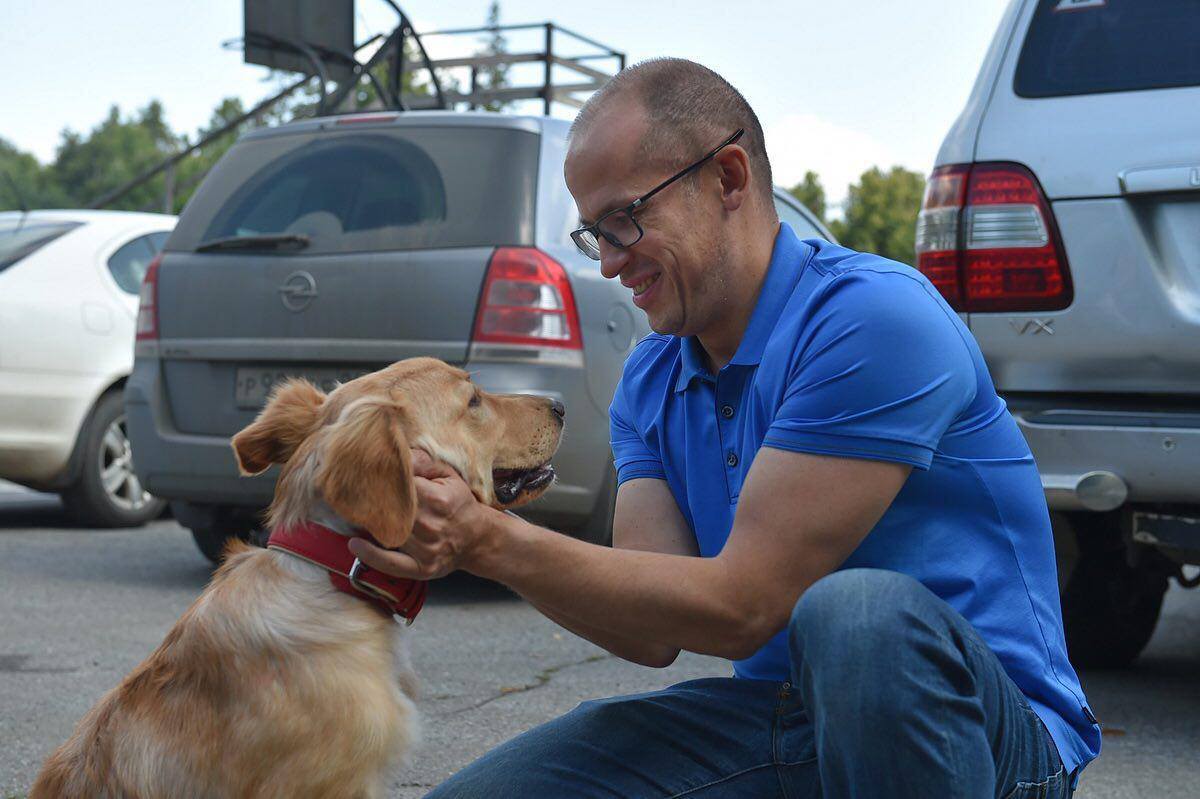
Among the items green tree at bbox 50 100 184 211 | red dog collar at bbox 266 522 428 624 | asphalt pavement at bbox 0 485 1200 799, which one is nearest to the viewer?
red dog collar at bbox 266 522 428 624

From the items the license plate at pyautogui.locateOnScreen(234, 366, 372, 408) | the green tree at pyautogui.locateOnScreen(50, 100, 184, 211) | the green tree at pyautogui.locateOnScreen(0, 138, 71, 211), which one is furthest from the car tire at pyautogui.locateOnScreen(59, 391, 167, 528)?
the green tree at pyautogui.locateOnScreen(50, 100, 184, 211)

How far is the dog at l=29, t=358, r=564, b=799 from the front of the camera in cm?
255

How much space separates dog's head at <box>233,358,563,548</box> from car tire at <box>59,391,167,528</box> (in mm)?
5317

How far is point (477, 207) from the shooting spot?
19.1 feet

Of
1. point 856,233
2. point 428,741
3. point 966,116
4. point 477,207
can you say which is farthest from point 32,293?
point 856,233

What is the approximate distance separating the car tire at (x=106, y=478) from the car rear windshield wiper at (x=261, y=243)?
84.2 inches

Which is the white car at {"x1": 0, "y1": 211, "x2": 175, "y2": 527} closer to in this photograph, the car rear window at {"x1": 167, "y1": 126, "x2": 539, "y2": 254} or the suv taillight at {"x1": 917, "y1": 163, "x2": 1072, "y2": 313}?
the car rear window at {"x1": 167, "y1": 126, "x2": 539, "y2": 254}

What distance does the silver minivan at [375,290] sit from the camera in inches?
222

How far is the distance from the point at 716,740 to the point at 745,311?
84 centimetres

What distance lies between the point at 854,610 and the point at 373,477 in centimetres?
85

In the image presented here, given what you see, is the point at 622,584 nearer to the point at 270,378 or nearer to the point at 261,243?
the point at 270,378

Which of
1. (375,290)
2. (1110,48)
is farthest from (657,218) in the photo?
(375,290)

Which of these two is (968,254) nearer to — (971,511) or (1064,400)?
(1064,400)

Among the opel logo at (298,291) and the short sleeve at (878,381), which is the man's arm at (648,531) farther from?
the opel logo at (298,291)
